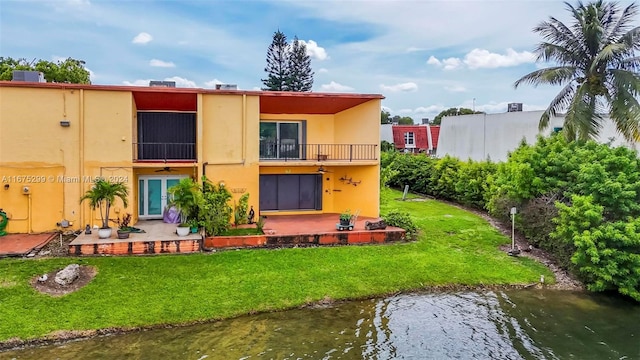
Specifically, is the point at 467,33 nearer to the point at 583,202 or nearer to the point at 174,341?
the point at 583,202

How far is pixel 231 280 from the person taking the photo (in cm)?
1356

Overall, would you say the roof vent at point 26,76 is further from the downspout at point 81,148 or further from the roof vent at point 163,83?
the roof vent at point 163,83

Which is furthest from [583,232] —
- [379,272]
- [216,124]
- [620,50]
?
[216,124]

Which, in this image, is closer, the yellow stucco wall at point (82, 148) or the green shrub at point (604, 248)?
the green shrub at point (604, 248)

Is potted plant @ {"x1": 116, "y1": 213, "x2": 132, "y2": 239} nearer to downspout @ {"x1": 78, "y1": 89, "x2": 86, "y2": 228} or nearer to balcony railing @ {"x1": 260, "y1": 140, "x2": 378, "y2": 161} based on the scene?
downspout @ {"x1": 78, "y1": 89, "x2": 86, "y2": 228}

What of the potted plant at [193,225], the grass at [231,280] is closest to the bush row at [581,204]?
the grass at [231,280]

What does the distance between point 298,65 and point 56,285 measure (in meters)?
39.2

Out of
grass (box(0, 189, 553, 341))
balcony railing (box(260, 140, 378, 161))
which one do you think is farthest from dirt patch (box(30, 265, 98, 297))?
balcony railing (box(260, 140, 378, 161))

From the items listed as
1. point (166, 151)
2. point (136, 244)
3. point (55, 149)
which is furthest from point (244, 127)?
point (55, 149)

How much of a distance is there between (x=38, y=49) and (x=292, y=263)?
28440 millimetres

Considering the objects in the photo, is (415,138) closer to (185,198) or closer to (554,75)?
(554,75)

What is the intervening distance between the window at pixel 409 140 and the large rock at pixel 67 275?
4369cm

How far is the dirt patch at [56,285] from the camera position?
39.6 feet

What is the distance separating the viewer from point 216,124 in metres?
18.3
